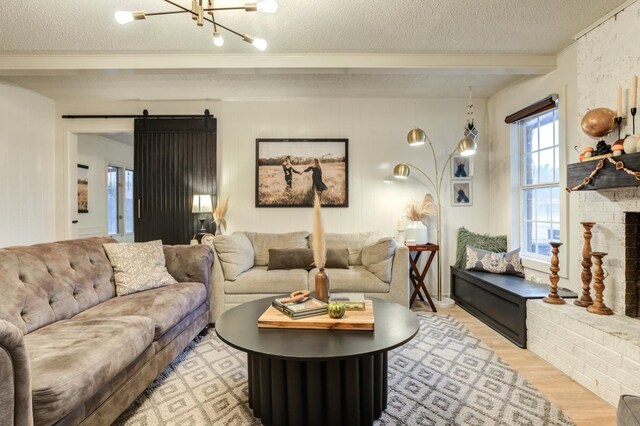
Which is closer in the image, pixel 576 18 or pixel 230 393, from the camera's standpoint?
pixel 230 393

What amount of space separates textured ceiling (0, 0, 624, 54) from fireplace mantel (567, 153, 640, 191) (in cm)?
113

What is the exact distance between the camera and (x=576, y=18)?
101 inches

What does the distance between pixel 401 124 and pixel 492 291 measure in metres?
2.34

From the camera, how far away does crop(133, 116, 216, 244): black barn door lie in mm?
4367

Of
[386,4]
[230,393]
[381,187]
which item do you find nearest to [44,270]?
[230,393]

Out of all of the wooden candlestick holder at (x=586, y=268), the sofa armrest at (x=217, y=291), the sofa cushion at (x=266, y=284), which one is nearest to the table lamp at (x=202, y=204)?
the sofa armrest at (x=217, y=291)

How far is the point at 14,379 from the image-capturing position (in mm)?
1129

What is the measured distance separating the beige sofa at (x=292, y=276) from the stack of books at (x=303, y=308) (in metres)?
1.29

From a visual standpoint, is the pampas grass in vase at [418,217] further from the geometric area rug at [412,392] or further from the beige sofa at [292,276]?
the geometric area rug at [412,392]

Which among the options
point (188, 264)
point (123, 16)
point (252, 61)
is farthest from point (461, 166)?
point (123, 16)

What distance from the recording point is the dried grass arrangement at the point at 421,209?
4168 mm

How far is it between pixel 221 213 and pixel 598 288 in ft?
12.4

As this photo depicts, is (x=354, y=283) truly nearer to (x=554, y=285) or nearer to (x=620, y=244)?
(x=554, y=285)

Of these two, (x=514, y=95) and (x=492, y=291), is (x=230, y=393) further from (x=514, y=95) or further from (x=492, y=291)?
(x=514, y=95)
